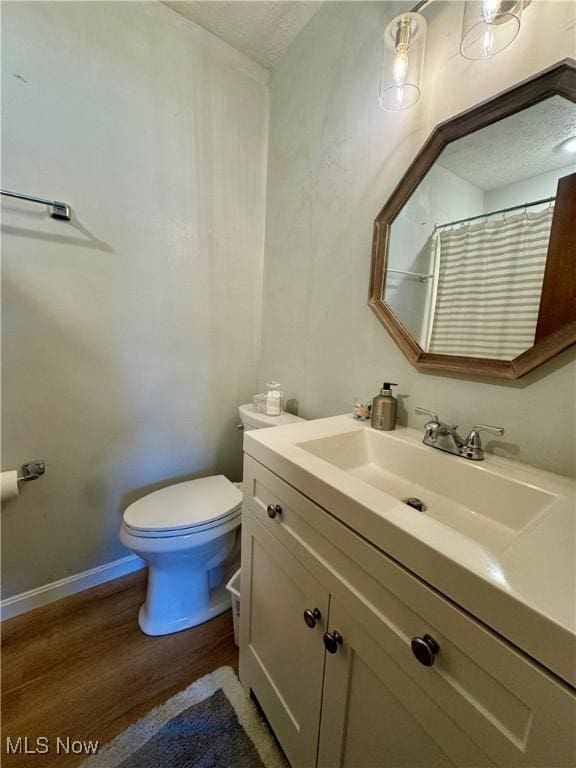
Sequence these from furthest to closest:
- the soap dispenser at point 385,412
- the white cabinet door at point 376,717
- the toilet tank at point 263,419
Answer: the toilet tank at point 263,419 → the soap dispenser at point 385,412 → the white cabinet door at point 376,717

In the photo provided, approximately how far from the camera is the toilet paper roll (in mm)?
1084

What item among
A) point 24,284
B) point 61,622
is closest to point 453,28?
point 24,284

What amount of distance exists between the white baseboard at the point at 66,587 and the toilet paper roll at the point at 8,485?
477 mm

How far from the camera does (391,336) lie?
102cm

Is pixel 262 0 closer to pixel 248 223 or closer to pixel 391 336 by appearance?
pixel 248 223

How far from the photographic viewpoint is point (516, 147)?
0.75m

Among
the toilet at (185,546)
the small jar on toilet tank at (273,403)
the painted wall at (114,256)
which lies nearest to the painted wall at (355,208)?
the small jar on toilet tank at (273,403)

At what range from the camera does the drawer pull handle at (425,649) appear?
412 millimetres

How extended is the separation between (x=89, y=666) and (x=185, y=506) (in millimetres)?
603

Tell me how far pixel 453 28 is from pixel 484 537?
1333mm

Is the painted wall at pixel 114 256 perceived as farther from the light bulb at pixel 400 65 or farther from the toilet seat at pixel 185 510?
the light bulb at pixel 400 65

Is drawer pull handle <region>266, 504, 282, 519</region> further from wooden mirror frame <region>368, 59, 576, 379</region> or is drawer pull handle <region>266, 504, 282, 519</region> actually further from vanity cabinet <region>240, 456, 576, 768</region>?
wooden mirror frame <region>368, 59, 576, 379</region>

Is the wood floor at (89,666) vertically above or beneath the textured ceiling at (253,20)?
beneath

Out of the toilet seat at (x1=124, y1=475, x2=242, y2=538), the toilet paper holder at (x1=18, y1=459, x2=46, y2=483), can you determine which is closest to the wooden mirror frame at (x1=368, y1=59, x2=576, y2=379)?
the toilet seat at (x1=124, y1=475, x2=242, y2=538)
